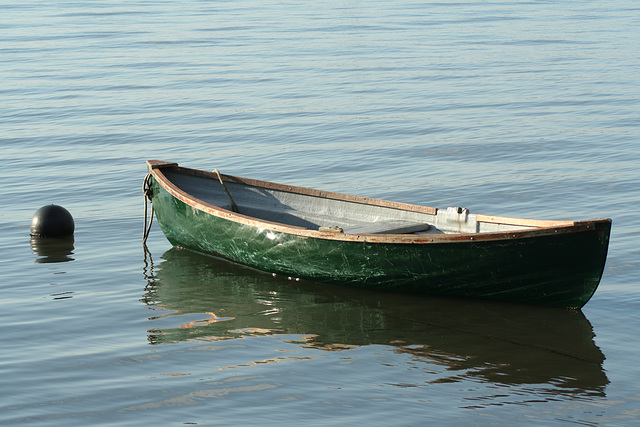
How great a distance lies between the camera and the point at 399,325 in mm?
10109

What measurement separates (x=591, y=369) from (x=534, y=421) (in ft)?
4.72

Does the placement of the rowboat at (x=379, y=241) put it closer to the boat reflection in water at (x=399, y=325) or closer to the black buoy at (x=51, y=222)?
the boat reflection in water at (x=399, y=325)

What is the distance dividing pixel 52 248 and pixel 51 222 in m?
0.52

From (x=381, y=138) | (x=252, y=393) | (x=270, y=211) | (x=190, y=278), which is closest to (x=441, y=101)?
(x=381, y=138)

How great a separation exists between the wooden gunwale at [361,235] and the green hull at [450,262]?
58 mm

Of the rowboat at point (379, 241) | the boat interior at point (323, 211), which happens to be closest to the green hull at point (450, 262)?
the rowboat at point (379, 241)

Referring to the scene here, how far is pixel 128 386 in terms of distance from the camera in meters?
8.42

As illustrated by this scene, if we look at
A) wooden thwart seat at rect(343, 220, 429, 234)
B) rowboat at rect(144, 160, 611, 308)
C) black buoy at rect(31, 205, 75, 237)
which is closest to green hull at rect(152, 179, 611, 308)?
rowboat at rect(144, 160, 611, 308)

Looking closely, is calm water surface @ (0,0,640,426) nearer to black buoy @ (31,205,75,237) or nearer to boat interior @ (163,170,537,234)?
black buoy @ (31,205,75,237)

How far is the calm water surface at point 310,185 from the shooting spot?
327 inches

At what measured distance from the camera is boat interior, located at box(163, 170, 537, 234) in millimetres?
11516

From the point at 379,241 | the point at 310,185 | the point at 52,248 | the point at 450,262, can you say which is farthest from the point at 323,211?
the point at 52,248

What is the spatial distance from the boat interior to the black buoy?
173cm

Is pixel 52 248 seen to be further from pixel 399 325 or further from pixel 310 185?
pixel 399 325
